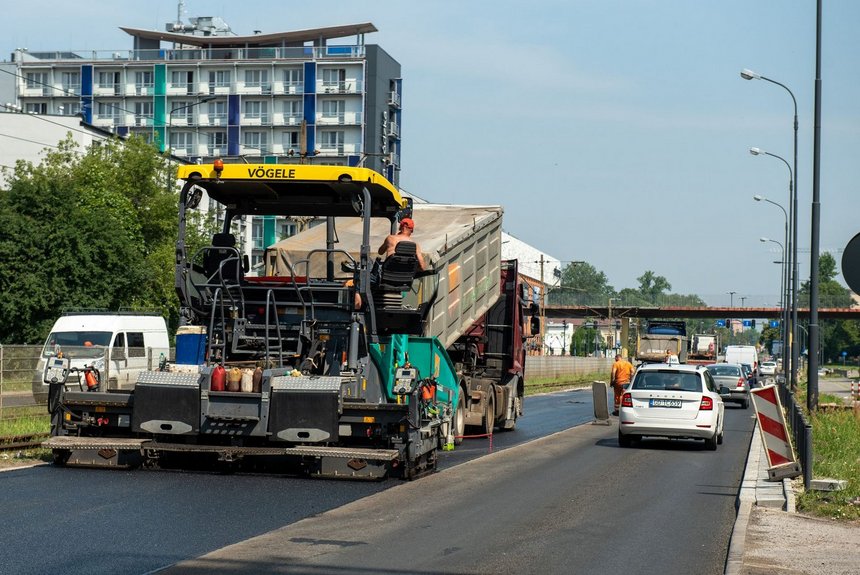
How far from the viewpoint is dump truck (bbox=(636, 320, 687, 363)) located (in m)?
57.7

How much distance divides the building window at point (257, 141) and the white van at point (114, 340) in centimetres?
6848

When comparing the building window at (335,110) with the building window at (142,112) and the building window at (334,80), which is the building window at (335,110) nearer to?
the building window at (334,80)

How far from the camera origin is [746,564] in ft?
28.8

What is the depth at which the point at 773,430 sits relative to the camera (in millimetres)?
14203

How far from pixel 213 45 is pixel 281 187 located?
297ft

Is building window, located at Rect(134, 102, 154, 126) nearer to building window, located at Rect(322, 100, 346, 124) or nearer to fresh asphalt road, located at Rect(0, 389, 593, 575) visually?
building window, located at Rect(322, 100, 346, 124)

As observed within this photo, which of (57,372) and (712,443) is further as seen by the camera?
(712,443)

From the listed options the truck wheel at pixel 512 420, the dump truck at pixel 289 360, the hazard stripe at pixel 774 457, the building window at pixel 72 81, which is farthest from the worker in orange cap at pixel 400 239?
the building window at pixel 72 81

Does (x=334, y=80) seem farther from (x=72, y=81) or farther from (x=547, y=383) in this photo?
(x=547, y=383)

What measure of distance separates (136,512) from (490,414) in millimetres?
12194

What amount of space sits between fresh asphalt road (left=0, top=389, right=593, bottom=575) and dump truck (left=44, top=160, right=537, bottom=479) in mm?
365

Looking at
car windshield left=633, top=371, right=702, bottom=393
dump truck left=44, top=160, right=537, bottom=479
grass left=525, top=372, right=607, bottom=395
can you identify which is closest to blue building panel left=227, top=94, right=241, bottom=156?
grass left=525, top=372, right=607, bottom=395

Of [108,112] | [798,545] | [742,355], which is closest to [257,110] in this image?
[108,112]

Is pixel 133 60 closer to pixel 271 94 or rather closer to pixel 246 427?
pixel 271 94
